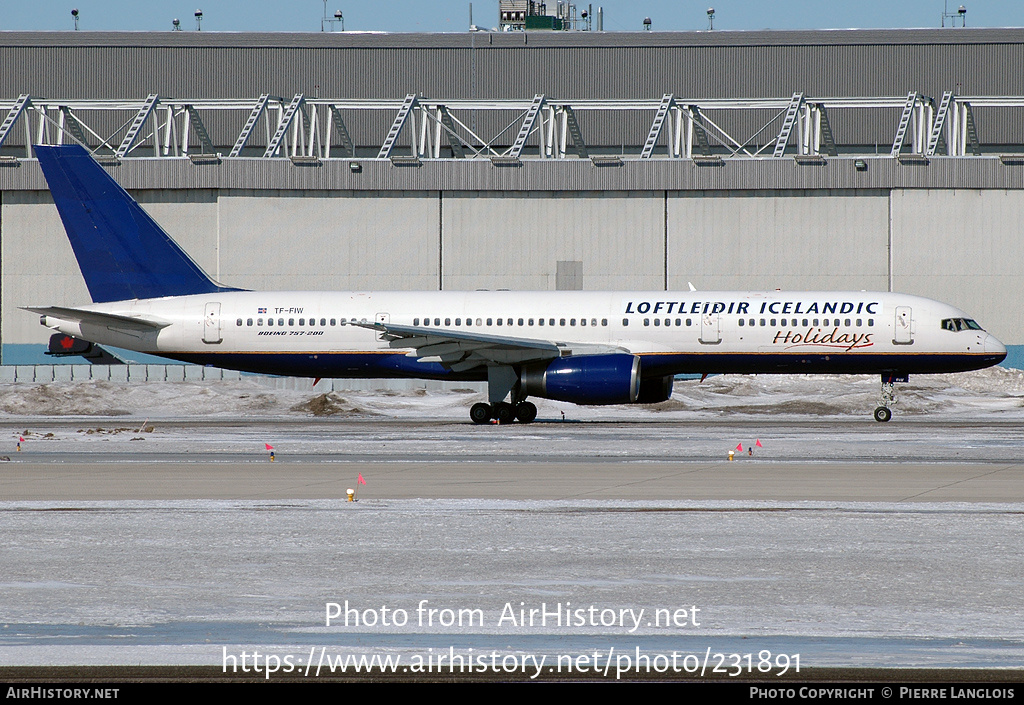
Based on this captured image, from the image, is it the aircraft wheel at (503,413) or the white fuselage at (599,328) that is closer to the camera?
the white fuselage at (599,328)

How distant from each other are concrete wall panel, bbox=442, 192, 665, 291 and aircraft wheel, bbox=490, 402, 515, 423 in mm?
14609

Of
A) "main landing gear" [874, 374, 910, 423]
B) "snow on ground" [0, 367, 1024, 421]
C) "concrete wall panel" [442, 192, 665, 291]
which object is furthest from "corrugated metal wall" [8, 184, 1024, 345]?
"main landing gear" [874, 374, 910, 423]

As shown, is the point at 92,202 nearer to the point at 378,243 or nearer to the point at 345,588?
the point at 378,243

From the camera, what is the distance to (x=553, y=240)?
4959 centimetres

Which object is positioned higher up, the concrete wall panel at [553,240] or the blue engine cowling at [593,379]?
the concrete wall panel at [553,240]

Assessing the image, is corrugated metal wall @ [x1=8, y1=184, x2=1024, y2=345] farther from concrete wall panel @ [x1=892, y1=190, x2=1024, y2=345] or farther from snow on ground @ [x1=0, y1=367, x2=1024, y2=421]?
snow on ground @ [x1=0, y1=367, x2=1024, y2=421]

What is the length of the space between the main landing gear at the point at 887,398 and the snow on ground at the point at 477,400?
123 inches

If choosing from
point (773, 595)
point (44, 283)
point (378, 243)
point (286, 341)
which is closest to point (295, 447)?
point (286, 341)

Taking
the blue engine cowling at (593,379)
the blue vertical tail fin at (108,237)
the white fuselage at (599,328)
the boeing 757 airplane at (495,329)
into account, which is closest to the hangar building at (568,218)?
the blue vertical tail fin at (108,237)

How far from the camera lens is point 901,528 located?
1445 cm

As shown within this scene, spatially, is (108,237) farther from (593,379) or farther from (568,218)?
(568,218)

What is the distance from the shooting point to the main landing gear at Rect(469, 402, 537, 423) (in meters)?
35.1

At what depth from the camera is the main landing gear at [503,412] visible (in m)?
35.1

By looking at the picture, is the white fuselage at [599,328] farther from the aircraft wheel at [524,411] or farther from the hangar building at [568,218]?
the hangar building at [568,218]
